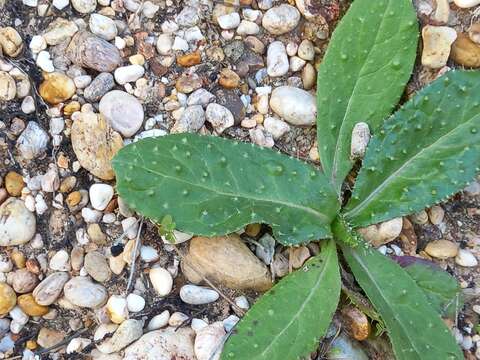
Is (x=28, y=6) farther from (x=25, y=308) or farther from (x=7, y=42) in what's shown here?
(x=25, y=308)

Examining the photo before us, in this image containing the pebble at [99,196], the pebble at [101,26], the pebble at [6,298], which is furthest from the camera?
the pebble at [101,26]

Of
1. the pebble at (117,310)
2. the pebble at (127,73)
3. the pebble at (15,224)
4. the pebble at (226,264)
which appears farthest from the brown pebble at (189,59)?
the pebble at (117,310)

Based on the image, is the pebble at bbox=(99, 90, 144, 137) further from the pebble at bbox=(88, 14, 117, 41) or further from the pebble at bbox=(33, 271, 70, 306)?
the pebble at bbox=(33, 271, 70, 306)

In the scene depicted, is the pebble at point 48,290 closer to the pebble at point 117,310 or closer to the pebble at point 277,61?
the pebble at point 117,310

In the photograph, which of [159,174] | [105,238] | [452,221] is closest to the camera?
[159,174]

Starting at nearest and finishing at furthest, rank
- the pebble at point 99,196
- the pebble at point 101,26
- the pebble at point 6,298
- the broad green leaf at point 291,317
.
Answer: the broad green leaf at point 291,317
the pebble at point 6,298
the pebble at point 99,196
the pebble at point 101,26

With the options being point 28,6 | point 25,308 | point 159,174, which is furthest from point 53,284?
point 28,6
